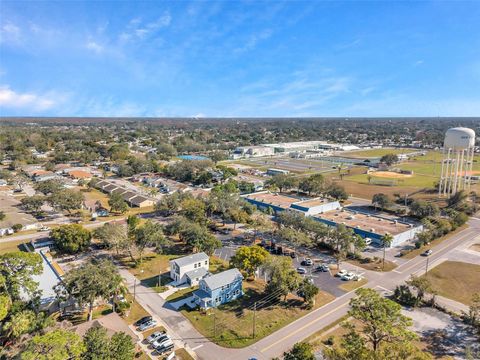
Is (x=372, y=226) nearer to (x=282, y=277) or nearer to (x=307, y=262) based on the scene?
(x=307, y=262)

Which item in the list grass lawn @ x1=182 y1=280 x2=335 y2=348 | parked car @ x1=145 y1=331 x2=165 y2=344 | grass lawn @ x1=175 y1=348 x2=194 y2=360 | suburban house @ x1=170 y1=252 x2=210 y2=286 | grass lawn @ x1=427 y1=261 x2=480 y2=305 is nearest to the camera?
grass lawn @ x1=175 y1=348 x2=194 y2=360

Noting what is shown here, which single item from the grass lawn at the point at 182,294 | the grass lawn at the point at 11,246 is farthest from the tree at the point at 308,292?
the grass lawn at the point at 11,246

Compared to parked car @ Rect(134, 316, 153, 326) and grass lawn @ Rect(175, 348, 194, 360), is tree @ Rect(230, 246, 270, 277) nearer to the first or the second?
parked car @ Rect(134, 316, 153, 326)

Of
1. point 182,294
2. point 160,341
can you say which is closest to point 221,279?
point 182,294

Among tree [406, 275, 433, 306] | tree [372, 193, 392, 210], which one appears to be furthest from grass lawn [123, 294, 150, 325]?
tree [372, 193, 392, 210]

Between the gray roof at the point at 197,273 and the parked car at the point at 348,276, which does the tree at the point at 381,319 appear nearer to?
the parked car at the point at 348,276

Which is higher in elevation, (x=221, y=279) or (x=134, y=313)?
(x=221, y=279)
